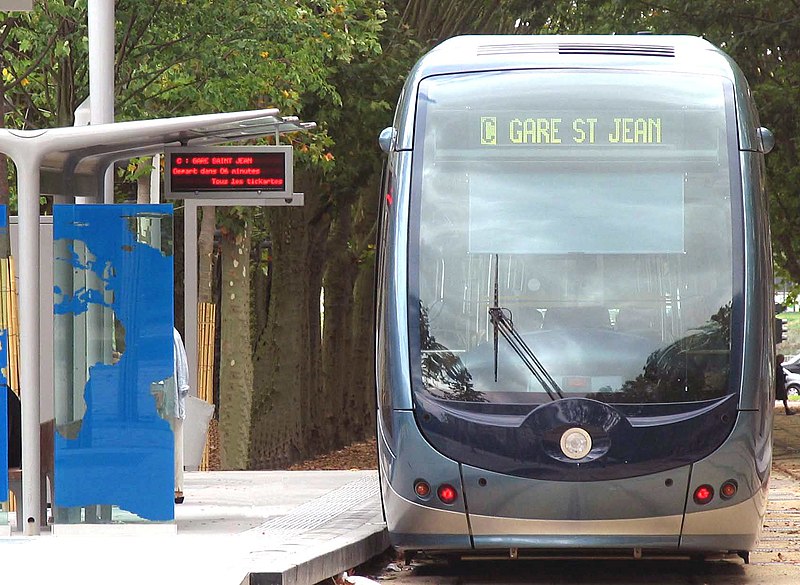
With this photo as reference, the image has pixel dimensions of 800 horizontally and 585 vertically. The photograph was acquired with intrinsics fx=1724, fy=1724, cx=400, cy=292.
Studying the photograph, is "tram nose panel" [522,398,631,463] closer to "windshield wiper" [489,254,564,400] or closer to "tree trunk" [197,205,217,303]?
"windshield wiper" [489,254,564,400]

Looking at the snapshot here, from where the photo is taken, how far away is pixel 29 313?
1116 cm

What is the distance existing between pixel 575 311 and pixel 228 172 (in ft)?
14.2

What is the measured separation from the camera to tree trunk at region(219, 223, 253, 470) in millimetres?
23141

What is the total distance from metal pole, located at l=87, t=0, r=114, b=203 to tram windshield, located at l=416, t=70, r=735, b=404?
4.88 metres

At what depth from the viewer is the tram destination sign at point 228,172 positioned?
13.1 metres

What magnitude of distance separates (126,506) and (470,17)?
17.9m

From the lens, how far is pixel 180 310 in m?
36.6

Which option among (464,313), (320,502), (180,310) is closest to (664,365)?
(464,313)

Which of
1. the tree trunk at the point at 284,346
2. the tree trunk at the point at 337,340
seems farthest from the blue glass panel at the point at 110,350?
the tree trunk at the point at 337,340

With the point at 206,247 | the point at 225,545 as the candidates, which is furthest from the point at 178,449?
the point at 206,247

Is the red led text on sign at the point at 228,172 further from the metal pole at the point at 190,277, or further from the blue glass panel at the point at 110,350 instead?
the metal pole at the point at 190,277

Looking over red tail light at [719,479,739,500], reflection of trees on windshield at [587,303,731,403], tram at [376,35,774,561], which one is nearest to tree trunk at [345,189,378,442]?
tram at [376,35,774,561]

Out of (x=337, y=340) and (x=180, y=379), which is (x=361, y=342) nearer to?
(x=337, y=340)

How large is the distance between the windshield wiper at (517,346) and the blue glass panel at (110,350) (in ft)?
7.70
